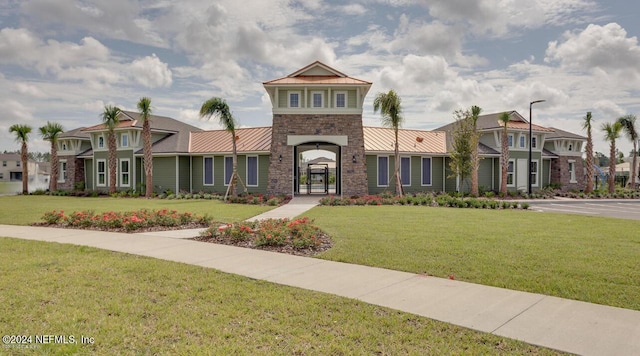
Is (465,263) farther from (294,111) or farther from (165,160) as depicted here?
(165,160)

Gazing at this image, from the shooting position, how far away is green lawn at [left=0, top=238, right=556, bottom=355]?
3.92 m

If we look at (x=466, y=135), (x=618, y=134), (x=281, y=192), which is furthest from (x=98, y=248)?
(x=618, y=134)

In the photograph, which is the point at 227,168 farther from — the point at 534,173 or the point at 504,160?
the point at 534,173

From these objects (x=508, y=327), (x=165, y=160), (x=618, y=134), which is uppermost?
(x=618, y=134)

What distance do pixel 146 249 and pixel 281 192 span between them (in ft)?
53.4

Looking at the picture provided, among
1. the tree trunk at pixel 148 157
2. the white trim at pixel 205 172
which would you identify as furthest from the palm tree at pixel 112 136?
the white trim at pixel 205 172

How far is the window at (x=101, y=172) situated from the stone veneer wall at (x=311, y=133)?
1642 cm

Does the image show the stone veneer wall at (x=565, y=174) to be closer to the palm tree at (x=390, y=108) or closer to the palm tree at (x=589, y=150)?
the palm tree at (x=589, y=150)

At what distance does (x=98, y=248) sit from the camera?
867 centimetres

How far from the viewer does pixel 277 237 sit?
9.16 meters

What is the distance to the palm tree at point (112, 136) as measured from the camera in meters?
29.5

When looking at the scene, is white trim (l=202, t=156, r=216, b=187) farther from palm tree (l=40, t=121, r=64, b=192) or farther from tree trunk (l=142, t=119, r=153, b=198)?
palm tree (l=40, t=121, r=64, b=192)

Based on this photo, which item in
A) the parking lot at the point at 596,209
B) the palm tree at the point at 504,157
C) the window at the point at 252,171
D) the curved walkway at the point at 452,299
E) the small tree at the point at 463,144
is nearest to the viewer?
the curved walkway at the point at 452,299

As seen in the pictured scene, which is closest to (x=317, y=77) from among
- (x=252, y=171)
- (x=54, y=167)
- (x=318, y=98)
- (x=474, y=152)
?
(x=318, y=98)
